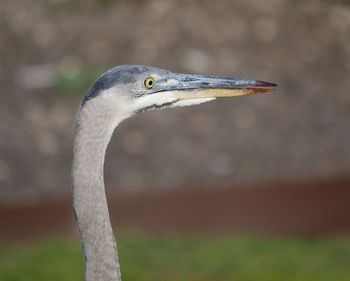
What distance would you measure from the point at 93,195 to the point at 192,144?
9.60 ft

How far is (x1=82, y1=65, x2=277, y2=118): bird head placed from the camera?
177cm

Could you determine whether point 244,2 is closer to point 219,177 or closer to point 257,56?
point 257,56

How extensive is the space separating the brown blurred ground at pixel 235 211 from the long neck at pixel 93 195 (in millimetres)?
1946

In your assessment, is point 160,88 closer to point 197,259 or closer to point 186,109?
point 197,259

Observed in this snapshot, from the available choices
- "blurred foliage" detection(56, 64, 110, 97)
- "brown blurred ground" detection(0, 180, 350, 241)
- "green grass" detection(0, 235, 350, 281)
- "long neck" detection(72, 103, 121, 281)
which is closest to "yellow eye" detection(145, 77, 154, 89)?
"long neck" detection(72, 103, 121, 281)

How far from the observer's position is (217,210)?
3.73 m

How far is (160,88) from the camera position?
1.87 m

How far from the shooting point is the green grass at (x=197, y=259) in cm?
319

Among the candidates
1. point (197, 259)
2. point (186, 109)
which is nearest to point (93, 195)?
point (197, 259)

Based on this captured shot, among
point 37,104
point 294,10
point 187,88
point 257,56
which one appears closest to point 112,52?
point 37,104

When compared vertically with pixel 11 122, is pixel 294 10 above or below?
above

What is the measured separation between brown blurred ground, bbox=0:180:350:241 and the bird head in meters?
1.86

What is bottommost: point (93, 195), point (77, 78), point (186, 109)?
point (93, 195)

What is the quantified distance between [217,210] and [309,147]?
1109mm
